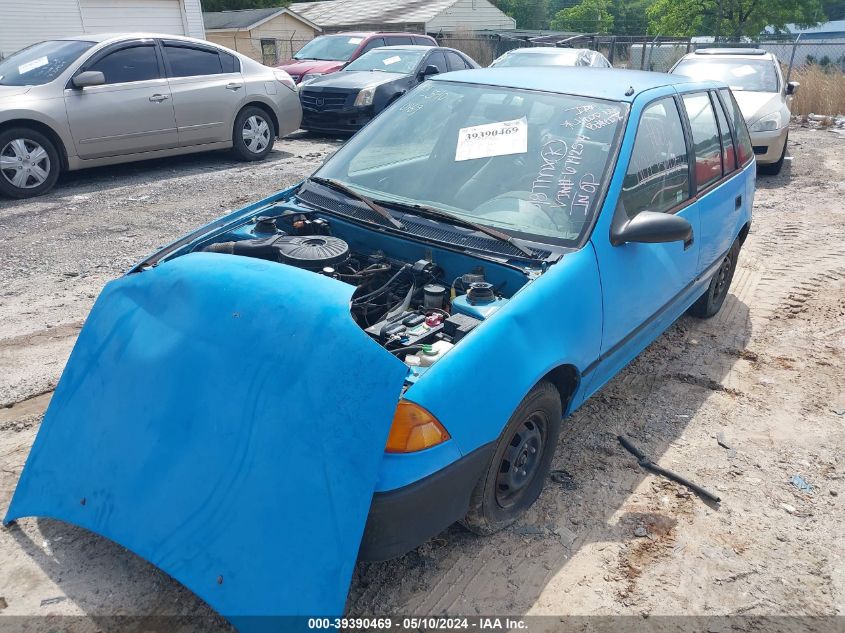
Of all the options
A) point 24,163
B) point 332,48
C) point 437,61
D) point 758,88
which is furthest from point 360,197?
point 332,48

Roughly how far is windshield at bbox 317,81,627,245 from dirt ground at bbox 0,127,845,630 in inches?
50.4

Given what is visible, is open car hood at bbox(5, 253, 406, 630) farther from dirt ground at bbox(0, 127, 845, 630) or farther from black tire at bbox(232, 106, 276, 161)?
black tire at bbox(232, 106, 276, 161)

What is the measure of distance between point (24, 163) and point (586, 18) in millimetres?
71301

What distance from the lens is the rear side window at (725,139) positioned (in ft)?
15.2

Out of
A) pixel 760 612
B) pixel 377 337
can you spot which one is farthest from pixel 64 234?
pixel 760 612

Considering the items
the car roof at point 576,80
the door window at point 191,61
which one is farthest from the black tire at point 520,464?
the door window at point 191,61

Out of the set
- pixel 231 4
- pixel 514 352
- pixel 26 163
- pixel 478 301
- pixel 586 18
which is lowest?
pixel 514 352

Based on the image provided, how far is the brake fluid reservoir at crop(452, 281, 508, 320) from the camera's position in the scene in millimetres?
2732

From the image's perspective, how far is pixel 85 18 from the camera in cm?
2250

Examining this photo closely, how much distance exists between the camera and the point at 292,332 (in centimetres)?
232

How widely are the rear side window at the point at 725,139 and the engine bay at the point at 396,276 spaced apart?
8.24 ft

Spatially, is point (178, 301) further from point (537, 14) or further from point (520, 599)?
point (537, 14)

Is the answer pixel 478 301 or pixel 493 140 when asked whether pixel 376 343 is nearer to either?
pixel 478 301

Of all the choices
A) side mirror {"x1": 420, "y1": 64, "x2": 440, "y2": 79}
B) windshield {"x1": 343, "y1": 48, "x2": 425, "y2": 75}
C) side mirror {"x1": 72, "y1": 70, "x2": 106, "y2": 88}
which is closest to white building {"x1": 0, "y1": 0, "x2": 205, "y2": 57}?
windshield {"x1": 343, "y1": 48, "x2": 425, "y2": 75}
